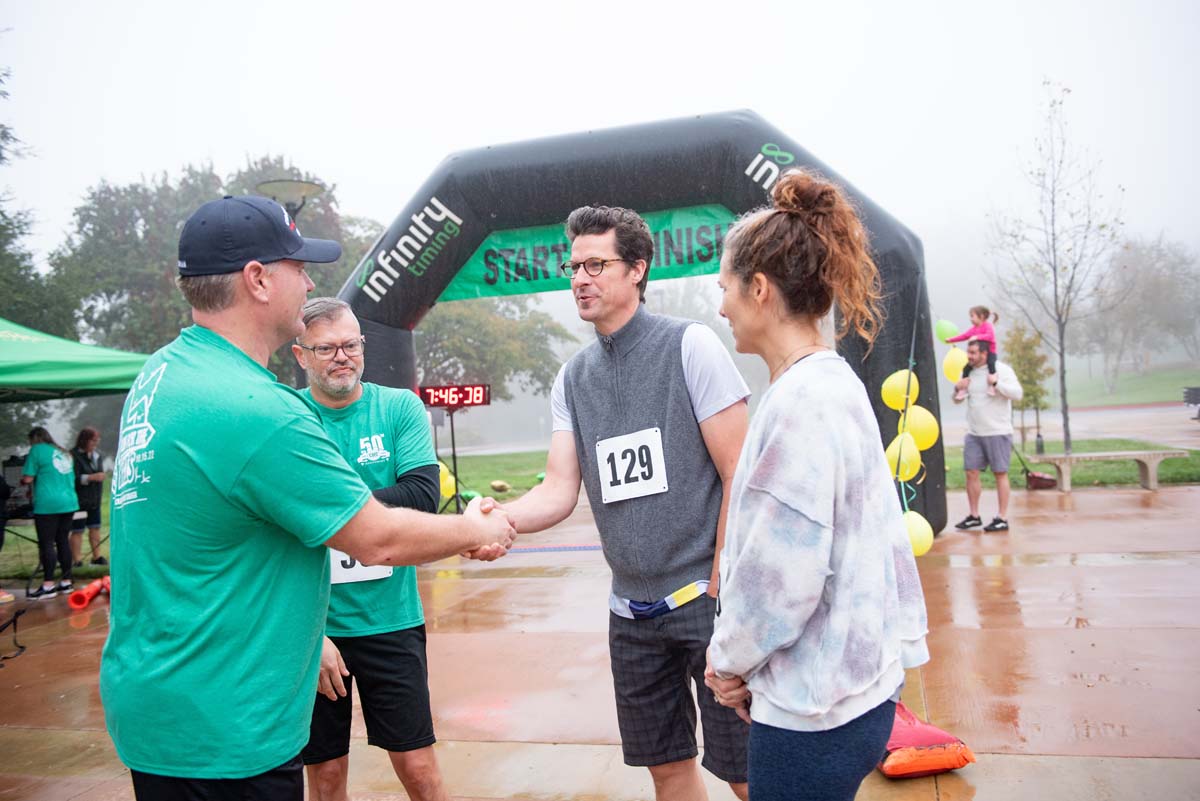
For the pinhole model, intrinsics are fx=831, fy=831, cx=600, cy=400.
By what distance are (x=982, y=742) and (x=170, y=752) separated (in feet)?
10.0

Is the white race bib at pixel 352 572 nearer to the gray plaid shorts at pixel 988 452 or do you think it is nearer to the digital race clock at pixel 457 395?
the gray plaid shorts at pixel 988 452

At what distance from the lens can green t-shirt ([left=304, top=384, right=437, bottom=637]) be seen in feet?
8.86

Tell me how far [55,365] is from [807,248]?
7.51 m

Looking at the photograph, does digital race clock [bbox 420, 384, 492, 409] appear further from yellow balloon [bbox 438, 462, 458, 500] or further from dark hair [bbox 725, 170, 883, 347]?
dark hair [bbox 725, 170, 883, 347]

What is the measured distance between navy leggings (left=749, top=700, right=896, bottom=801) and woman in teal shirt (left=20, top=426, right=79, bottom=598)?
29.1 ft

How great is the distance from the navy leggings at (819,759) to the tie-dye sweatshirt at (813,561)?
Answer: 0.03 meters

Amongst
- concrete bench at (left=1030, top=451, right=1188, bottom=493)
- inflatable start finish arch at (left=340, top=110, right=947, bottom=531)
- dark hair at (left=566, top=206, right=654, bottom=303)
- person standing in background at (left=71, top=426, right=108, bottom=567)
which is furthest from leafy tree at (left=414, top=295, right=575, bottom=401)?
dark hair at (left=566, top=206, right=654, bottom=303)

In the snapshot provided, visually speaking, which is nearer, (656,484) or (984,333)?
(656,484)

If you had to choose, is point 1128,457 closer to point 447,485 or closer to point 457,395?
point 457,395

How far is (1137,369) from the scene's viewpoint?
2422 inches

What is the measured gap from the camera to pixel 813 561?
148cm

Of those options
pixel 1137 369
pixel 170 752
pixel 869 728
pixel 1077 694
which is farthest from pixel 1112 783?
pixel 1137 369

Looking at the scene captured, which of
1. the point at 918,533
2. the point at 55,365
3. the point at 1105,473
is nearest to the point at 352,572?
the point at 918,533

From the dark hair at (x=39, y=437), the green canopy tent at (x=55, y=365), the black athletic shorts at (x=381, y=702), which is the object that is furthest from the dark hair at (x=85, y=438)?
the black athletic shorts at (x=381, y=702)
